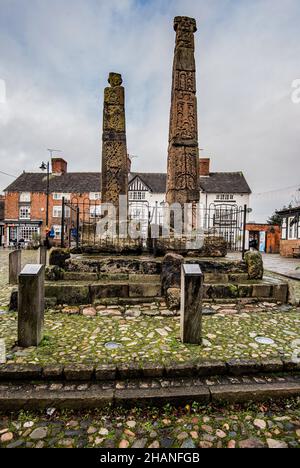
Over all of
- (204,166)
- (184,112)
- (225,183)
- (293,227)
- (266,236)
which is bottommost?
(266,236)

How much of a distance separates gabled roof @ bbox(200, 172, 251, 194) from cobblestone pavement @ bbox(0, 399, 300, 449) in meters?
31.5

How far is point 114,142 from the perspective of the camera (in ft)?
22.5

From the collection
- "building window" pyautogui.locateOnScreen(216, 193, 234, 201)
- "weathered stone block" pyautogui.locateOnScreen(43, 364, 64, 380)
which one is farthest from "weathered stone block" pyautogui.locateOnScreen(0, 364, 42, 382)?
"building window" pyautogui.locateOnScreen(216, 193, 234, 201)

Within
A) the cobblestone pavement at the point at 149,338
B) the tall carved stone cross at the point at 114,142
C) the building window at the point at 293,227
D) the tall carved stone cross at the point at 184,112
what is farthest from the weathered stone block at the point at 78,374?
the building window at the point at 293,227

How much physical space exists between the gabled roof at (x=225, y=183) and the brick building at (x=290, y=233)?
11.0 metres

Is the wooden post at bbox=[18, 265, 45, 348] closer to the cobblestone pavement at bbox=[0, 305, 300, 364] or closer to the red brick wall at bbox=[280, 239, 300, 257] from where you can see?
the cobblestone pavement at bbox=[0, 305, 300, 364]

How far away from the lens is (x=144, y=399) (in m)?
2.34

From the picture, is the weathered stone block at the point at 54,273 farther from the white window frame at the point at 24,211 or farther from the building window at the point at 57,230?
the white window frame at the point at 24,211

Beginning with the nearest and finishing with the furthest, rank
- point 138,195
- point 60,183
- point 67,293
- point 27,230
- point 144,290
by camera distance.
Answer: point 67,293 → point 144,290 → point 138,195 → point 27,230 → point 60,183

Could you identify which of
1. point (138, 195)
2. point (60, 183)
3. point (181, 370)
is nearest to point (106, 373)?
point (181, 370)

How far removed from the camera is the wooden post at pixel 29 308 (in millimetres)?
3066

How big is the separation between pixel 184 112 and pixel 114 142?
1.95 m

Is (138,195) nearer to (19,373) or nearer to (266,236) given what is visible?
(266,236)

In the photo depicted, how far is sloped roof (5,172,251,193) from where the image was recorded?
33.8 m
